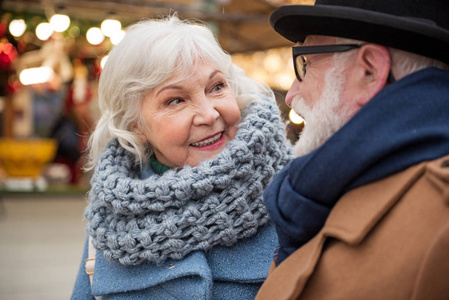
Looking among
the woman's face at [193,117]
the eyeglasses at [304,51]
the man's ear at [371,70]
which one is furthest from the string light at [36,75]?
the man's ear at [371,70]

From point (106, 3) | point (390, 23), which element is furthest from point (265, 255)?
point (106, 3)

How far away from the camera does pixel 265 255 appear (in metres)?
1.88

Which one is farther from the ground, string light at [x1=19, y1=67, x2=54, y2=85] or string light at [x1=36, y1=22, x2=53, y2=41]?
string light at [x1=36, y1=22, x2=53, y2=41]

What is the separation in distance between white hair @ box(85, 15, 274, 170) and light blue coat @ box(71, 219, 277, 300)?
49cm

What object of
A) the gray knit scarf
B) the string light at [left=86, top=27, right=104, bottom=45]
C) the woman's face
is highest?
the woman's face

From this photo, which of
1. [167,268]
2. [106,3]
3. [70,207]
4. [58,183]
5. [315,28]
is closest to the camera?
[315,28]

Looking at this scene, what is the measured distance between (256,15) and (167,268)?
657cm

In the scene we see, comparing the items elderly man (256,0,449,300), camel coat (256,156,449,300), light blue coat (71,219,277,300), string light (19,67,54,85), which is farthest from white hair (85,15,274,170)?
string light (19,67,54,85)

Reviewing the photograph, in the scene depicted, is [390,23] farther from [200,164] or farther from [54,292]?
[54,292]

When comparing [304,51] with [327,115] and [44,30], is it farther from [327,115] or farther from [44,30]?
[44,30]

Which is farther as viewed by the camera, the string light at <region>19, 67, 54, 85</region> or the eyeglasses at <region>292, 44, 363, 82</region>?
the string light at <region>19, 67, 54, 85</region>

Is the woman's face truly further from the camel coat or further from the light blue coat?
the camel coat

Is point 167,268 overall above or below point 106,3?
above

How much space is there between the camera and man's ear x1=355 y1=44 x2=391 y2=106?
1.31 metres
